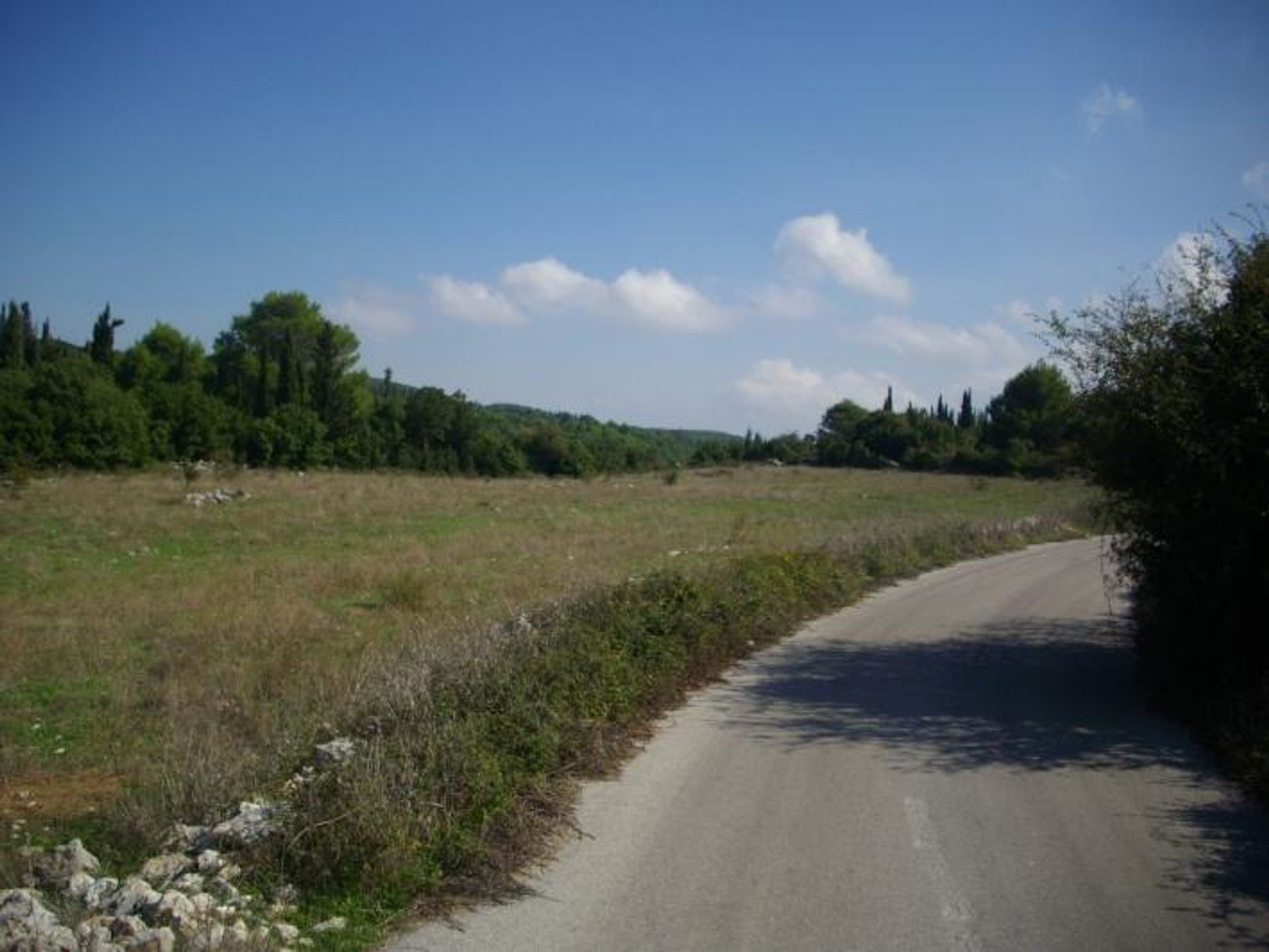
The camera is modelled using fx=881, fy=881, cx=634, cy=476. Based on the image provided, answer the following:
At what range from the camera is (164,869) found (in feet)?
16.3

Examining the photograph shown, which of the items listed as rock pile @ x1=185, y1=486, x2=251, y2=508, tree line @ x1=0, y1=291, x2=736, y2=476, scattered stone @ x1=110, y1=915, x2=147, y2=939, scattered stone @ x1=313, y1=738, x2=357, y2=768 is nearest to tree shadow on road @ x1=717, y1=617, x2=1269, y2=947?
scattered stone @ x1=313, y1=738, x2=357, y2=768

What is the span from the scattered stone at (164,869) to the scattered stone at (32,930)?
2.15 feet

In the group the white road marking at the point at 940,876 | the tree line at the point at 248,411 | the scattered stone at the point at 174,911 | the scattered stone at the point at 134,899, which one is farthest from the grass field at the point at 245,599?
Answer: the tree line at the point at 248,411

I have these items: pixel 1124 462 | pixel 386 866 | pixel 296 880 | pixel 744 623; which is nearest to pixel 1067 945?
pixel 386 866

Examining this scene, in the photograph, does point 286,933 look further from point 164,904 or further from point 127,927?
point 127,927

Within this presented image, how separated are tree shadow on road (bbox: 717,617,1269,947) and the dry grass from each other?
11.1 feet

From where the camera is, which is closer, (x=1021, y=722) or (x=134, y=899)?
(x=134, y=899)

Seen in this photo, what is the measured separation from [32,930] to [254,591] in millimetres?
11973

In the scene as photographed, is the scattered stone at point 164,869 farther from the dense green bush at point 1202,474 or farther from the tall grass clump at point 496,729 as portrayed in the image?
the dense green bush at point 1202,474

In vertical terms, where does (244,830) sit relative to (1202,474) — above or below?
below

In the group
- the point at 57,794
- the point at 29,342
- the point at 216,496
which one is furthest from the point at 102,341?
the point at 57,794

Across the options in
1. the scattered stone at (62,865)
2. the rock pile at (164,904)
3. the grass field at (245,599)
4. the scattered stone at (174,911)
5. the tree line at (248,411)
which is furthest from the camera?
the tree line at (248,411)

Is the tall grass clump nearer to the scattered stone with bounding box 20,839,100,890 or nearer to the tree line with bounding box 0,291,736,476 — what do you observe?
the scattered stone with bounding box 20,839,100,890

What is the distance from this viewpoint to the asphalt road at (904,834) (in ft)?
15.1
